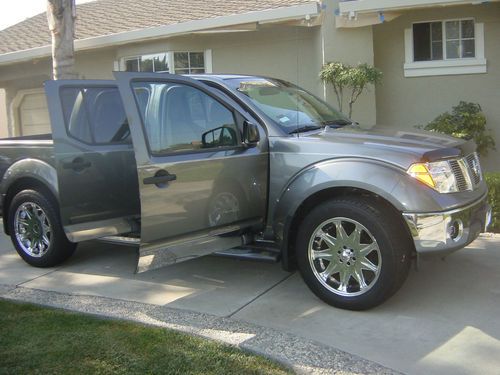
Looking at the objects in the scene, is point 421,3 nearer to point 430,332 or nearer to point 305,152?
point 305,152

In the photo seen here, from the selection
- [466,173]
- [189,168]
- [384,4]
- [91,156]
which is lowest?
[466,173]

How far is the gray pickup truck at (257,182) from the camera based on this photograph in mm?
4254

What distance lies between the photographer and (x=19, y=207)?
19.6 feet

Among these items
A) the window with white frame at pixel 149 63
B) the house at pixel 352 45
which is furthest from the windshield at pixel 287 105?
the window with white frame at pixel 149 63

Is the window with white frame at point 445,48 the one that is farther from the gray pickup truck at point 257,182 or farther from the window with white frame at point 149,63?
the gray pickup truck at point 257,182

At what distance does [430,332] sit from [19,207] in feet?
14.1

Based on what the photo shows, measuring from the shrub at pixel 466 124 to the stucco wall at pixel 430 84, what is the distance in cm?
32

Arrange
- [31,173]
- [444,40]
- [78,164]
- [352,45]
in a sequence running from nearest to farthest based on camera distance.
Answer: [78,164] < [31,173] < [352,45] < [444,40]

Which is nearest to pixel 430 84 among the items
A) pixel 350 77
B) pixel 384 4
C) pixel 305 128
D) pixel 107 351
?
pixel 350 77

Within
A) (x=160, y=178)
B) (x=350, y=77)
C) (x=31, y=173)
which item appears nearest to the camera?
(x=160, y=178)

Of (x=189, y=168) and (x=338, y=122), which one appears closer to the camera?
(x=189, y=168)

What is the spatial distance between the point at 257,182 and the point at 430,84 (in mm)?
6585

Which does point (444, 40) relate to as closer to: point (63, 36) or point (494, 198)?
point (494, 198)

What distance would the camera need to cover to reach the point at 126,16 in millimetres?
13414
